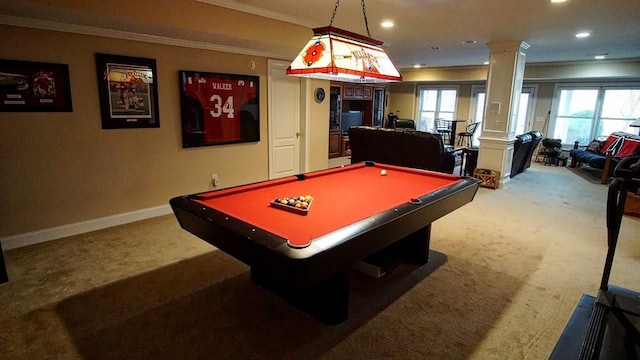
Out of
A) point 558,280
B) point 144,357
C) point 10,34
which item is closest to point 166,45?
point 10,34

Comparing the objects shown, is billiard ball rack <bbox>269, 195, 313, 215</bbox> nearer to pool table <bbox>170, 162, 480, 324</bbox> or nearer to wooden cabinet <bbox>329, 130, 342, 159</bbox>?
pool table <bbox>170, 162, 480, 324</bbox>

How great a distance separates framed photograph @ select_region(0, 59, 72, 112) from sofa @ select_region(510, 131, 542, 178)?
664cm

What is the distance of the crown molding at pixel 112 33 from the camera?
10.1 feet

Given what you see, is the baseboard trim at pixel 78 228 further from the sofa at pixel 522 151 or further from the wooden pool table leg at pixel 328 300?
the sofa at pixel 522 151

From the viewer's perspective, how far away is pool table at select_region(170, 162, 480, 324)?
5.07 feet

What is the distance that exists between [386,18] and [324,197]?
274 cm

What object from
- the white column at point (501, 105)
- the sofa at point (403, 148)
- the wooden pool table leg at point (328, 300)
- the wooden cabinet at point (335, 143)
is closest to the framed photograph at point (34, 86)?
the wooden pool table leg at point (328, 300)

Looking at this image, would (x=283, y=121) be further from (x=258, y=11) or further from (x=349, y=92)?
(x=349, y=92)

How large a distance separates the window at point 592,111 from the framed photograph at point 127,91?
9.48m

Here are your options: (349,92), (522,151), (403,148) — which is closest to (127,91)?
(403,148)

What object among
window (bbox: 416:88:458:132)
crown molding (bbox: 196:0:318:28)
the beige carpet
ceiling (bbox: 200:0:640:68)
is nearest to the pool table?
the beige carpet

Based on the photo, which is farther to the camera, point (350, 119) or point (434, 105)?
point (434, 105)

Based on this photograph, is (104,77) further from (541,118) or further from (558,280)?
(541,118)

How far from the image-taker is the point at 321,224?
6.24 feet
